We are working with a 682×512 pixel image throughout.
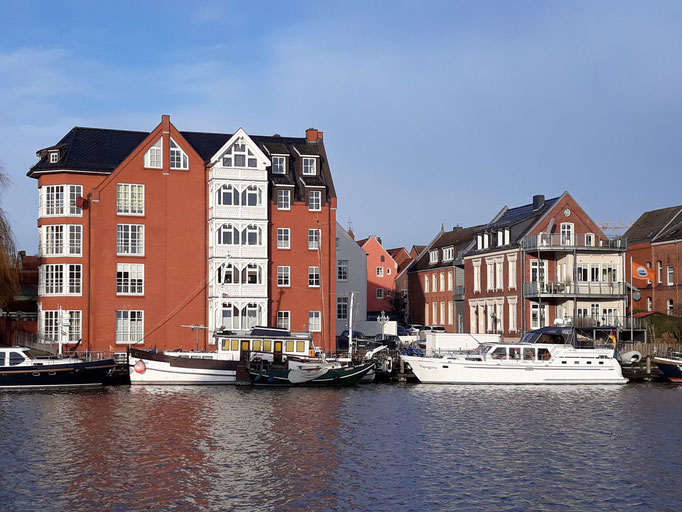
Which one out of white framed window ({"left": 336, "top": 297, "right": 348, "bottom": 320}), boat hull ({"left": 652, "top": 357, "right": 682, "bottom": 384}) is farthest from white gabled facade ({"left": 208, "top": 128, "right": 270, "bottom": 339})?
boat hull ({"left": 652, "top": 357, "right": 682, "bottom": 384})

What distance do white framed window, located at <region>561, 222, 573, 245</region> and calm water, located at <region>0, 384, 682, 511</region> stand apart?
28027 mm

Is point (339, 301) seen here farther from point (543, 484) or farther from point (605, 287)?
point (543, 484)

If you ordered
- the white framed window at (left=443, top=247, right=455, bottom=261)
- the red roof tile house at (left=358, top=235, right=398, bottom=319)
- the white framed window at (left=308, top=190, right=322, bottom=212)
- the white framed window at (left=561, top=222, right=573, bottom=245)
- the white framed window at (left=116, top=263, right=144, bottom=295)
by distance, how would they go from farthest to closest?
the red roof tile house at (left=358, top=235, right=398, bottom=319) < the white framed window at (left=443, top=247, right=455, bottom=261) < the white framed window at (left=561, top=222, right=573, bottom=245) < the white framed window at (left=308, top=190, right=322, bottom=212) < the white framed window at (left=116, top=263, right=144, bottom=295)

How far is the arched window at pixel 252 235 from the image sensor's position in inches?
2721

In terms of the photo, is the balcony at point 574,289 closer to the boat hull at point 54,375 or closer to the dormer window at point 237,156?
the dormer window at point 237,156

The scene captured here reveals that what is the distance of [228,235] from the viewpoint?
68.9 m

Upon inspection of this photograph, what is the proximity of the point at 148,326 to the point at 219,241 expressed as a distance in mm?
8291

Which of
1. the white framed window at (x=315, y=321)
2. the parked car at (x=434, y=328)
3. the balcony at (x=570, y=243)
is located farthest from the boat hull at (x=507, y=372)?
the parked car at (x=434, y=328)

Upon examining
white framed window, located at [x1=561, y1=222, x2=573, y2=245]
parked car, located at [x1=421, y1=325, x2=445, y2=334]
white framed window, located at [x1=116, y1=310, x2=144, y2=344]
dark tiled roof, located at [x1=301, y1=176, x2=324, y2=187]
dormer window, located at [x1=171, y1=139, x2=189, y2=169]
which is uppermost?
A: dormer window, located at [x1=171, y1=139, x2=189, y2=169]

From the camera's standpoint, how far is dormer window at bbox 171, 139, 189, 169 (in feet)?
225

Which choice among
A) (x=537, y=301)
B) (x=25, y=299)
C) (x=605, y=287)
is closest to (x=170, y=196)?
(x=25, y=299)

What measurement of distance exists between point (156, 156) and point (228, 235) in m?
8.04

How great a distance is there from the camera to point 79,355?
6316 centimetres

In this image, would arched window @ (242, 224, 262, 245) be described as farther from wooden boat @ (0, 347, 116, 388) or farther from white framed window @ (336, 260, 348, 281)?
white framed window @ (336, 260, 348, 281)
